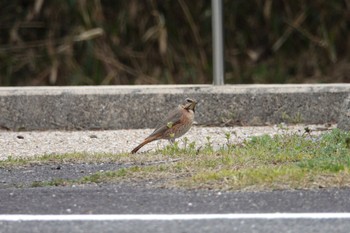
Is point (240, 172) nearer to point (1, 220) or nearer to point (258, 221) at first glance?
point (258, 221)

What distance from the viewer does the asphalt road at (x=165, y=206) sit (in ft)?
18.6

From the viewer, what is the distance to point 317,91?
9867 millimetres

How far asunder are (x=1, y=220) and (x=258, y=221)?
4.34 feet

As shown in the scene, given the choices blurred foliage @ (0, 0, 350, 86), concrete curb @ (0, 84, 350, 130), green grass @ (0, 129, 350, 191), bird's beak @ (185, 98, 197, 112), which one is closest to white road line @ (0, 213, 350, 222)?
green grass @ (0, 129, 350, 191)

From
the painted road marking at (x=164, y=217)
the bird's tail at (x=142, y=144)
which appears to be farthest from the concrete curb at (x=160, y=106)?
the painted road marking at (x=164, y=217)

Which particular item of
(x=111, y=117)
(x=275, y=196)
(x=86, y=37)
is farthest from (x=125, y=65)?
(x=275, y=196)

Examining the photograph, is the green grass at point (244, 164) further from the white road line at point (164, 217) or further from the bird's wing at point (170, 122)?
the white road line at point (164, 217)

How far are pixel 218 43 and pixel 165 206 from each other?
4135mm

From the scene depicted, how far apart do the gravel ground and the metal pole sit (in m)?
0.57

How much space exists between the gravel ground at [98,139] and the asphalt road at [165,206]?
1.95m

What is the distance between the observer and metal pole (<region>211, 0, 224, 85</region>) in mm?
10117

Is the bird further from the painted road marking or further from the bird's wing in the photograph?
the painted road marking

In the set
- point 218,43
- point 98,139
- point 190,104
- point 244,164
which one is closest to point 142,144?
point 190,104

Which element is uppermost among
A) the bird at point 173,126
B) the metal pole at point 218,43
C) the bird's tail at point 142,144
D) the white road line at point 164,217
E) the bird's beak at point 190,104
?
the metal pole at point 218,43
